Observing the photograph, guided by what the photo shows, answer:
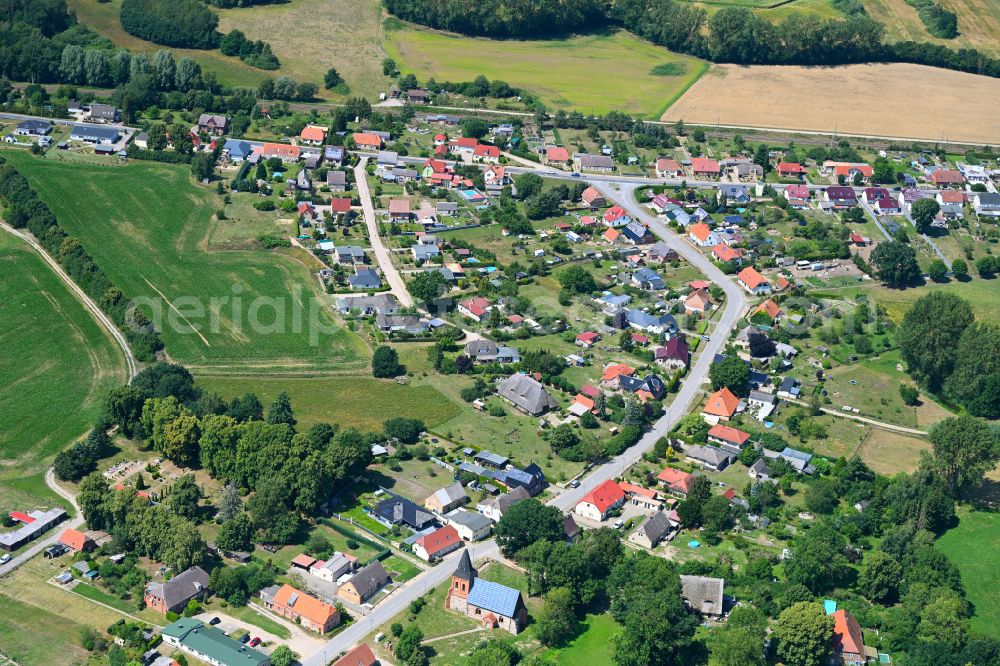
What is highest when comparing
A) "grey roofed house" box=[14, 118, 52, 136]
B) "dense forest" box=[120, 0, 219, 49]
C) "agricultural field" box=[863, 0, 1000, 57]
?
"agricultural field" box=[863, 0, 1000, 57]

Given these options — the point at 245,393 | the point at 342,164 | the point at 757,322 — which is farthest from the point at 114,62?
the point at 757,322

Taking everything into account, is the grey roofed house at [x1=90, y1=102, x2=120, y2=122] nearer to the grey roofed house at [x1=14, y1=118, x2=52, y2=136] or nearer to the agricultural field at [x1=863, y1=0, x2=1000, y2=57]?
the grey roofed house at [x1=14, y1=118, x2=52, y2=136]

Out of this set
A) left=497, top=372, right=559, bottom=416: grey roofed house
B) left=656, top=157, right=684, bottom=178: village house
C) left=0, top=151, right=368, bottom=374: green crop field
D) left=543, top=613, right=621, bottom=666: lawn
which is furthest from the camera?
left=656, top=157, right=684, bottom=178: village house

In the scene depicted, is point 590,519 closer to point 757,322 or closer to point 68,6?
point 757,322

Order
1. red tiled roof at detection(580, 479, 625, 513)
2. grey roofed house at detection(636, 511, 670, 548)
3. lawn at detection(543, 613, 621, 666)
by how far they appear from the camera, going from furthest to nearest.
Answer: red tiled roof at detection(580, 479, 625, 513), grey roofed house at detection(636, 511, 670, 548), lawn at detection(543, 613, 621, 666)

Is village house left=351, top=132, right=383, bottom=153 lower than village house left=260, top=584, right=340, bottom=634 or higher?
higher

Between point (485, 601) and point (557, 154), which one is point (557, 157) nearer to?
point (557, 154)

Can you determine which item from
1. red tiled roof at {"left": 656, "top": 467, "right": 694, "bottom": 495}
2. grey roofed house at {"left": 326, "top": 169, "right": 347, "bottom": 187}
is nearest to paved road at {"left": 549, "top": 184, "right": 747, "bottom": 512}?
red tiled roof at {"left": 656, "top": 467, "right": 694, "bottom": 495}

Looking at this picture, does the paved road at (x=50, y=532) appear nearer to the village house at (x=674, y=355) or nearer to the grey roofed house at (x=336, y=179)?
the village house at (x=674, y=355)
